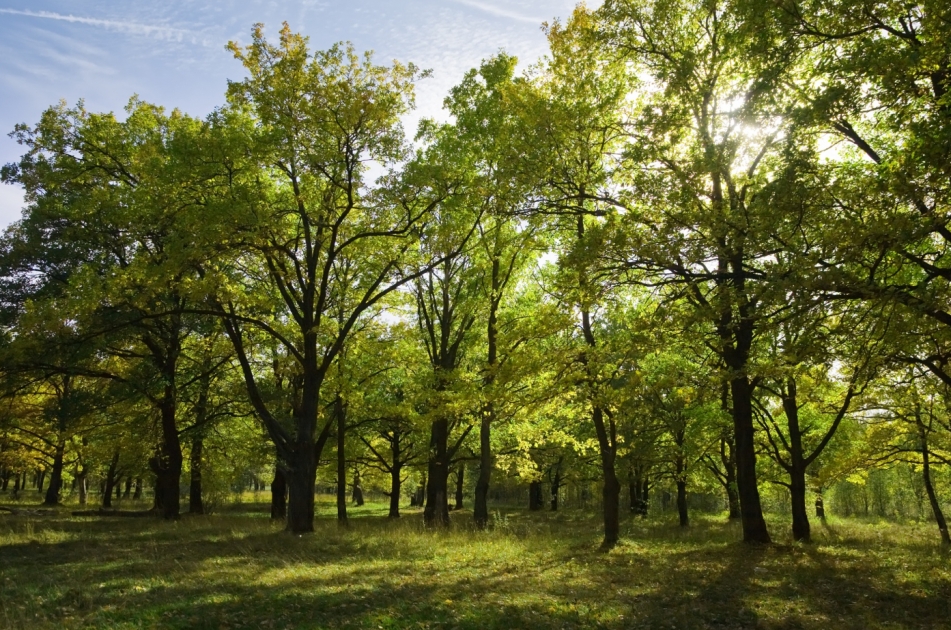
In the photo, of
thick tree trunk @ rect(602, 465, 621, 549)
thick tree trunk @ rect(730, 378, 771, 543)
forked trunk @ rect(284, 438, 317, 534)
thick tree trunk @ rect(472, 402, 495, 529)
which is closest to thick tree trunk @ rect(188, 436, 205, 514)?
forked trunk @ rect(284, 438, 317, 534)

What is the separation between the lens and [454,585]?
30.1 feet

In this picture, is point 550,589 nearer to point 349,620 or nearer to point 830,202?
point 349,620

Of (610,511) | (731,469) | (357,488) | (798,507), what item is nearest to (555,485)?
(357,488)

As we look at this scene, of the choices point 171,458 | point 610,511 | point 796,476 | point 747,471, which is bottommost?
point 610,511

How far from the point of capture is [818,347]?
836cm

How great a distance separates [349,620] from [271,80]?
12.7 m

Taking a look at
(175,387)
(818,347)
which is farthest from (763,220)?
(175,387)

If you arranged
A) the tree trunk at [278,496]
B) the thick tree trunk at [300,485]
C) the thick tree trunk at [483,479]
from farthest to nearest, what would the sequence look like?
the tree trunk at [278,496]
the thick tree trunk at [483,479]
the thick tree trunk at [300,485]

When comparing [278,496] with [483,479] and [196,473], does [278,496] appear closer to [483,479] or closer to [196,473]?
[196,473]

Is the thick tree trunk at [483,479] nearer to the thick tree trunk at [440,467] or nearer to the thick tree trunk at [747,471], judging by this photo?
the thick tree trunk at [440,467]

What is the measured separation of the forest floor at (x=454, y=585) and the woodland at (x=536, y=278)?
0.38 ft

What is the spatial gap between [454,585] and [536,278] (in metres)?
12.4

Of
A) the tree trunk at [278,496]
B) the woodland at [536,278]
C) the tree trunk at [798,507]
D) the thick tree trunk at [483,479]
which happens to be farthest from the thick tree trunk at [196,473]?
the tree trunk at [798,507]

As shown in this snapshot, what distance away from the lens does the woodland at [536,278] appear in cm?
775
